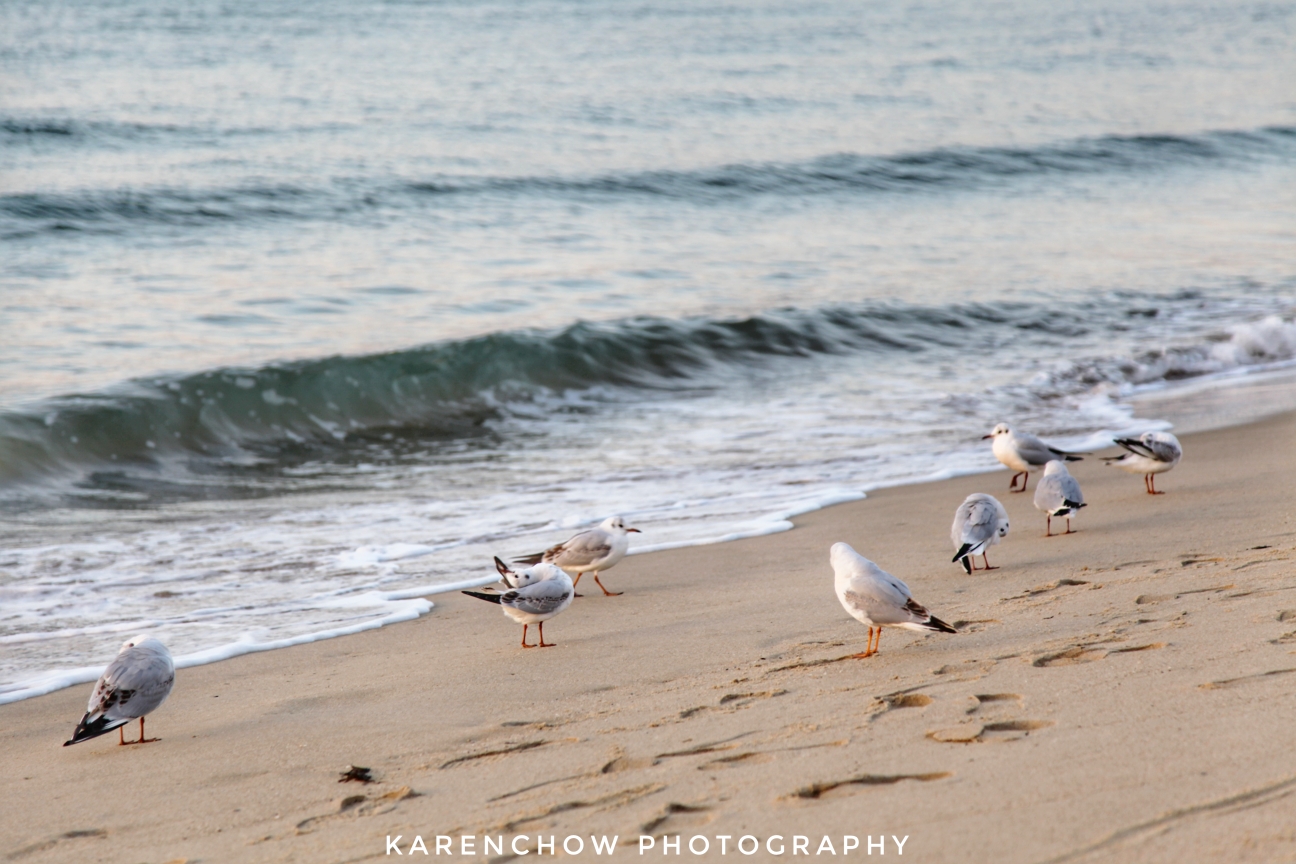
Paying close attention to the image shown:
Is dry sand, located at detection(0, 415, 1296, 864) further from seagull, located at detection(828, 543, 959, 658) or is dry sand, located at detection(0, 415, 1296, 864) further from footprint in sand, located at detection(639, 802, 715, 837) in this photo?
seagull, located at detection(828, 543, 959, 658)

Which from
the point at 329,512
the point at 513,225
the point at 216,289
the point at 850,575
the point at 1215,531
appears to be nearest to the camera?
the point at 850,575

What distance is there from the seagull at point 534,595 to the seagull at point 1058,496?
2761mm

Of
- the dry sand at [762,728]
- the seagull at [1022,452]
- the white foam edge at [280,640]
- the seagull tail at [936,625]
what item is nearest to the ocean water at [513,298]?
the white foam edge at [280,640]

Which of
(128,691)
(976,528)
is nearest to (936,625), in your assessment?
(976,528)

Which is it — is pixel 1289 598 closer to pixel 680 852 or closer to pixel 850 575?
pixel 850 575

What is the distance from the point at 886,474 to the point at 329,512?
3.98m

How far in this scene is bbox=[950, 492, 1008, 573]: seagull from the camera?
18.1 ft

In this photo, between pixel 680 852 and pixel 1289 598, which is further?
pixel 1289 598

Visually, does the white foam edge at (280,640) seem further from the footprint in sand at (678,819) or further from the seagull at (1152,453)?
the seagull at (1152,453)

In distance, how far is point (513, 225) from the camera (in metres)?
17.6

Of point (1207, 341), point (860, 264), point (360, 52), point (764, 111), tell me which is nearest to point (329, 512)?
point (1207, 341)

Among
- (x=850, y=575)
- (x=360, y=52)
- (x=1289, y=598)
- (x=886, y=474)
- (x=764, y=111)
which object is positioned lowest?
(x=1289, y=598)

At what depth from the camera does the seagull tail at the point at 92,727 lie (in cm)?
404

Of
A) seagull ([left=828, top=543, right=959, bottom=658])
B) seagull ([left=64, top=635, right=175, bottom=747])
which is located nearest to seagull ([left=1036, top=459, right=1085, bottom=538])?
seagull ([left=828, top=543, right=959, bottom=658])
